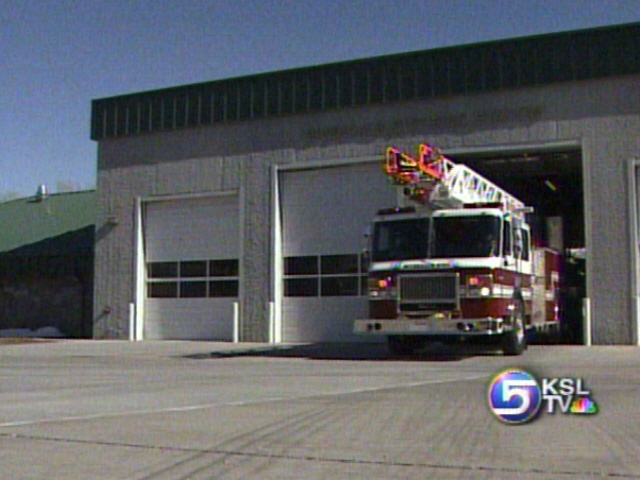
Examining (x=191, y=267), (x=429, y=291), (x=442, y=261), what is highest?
(x=191, y=267)

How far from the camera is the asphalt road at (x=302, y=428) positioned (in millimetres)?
6363

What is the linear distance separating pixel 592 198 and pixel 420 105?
18.0 ft

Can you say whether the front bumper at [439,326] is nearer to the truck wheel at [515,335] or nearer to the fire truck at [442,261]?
the fire truck at [442,261]

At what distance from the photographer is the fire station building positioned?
74.8 ft

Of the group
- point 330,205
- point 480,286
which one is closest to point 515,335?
point 480,286

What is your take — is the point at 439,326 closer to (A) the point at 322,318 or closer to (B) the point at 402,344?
(B) the point at 402,344

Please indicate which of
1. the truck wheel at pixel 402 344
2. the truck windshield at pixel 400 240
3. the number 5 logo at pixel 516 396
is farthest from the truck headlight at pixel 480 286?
the number 5 logo at pixel 516 396

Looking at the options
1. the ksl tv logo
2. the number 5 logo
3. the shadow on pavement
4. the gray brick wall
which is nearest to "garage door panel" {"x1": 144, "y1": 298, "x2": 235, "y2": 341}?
the gray brick wall

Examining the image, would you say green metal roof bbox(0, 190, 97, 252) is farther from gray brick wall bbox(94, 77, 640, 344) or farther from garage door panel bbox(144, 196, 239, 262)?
garage door panel bbox(144, 196, 239, 262)

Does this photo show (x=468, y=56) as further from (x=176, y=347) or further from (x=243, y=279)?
(x=176, y=347)

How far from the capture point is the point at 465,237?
57.6 ft

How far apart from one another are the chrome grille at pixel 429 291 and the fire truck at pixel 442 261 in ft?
0.06

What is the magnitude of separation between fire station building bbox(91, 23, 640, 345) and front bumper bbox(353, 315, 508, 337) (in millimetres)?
4720

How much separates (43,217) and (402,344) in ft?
83.7
